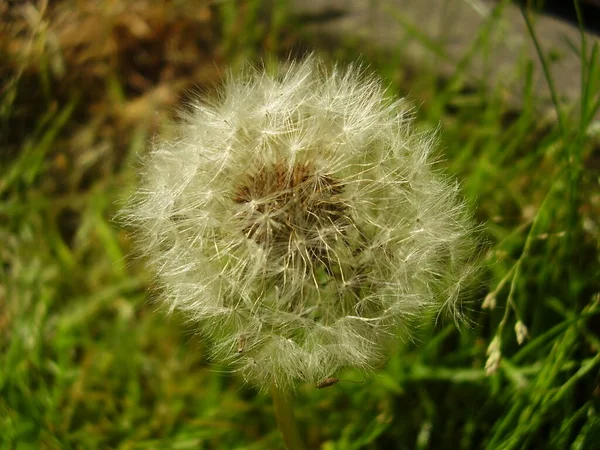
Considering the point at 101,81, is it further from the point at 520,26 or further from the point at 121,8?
the point at 520,26

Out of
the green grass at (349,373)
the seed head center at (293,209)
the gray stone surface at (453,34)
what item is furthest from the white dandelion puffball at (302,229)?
the gray stone surface at (453,34)

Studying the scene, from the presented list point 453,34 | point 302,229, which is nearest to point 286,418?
point 302,229

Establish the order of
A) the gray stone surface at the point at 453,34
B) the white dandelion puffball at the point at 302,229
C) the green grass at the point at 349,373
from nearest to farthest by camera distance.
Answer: the white dandelion puffball at the point at 302,229, the green grass at the point at 349,373, the gray stone surface at the point at 453,34

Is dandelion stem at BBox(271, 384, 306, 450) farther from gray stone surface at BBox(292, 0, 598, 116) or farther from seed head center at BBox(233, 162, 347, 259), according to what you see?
gray stone surface at BBox(292, 0, 598, 116)

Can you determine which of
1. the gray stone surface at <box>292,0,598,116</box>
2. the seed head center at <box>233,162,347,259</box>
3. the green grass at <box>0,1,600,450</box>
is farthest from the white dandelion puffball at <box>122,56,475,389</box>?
the gray stone surface at <box>292,0,598,116</box>

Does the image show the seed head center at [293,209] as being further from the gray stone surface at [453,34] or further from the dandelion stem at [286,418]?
the gray stone surface at [453,34]

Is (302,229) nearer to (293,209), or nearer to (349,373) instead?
→ (293,209)
